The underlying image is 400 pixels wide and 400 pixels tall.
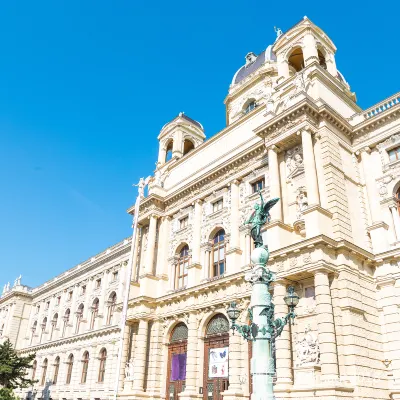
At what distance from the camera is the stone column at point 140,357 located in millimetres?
26127

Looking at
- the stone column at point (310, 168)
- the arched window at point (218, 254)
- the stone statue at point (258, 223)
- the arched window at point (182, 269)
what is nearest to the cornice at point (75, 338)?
the arched window at point (182, 269)

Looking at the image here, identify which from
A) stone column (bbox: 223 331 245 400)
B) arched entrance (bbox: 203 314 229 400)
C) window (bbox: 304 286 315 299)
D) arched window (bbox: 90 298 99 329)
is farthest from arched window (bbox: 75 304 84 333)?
window (bbox: 304 286 315 299)

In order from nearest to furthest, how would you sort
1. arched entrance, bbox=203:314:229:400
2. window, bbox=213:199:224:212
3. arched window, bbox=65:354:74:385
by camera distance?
arched entrance, bbox=203:314:229:400 → window, bbox=213:199:224:212 → arched window, bbox=65:354:74:385

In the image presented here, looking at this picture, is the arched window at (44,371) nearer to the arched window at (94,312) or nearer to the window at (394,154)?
the arched window at (94,312)

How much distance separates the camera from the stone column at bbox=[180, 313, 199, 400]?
23.7 meters

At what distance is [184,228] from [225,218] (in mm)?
4110

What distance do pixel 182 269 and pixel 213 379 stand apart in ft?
25.9

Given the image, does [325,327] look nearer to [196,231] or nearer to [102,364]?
[196,231]

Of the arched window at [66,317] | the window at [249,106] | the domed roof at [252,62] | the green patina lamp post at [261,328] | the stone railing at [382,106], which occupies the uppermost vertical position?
the domed roof at [252,62]

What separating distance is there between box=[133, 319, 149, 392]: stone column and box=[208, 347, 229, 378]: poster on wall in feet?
16.0

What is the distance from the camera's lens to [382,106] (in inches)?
942

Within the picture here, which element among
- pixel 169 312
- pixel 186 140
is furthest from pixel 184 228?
pixel 186 140

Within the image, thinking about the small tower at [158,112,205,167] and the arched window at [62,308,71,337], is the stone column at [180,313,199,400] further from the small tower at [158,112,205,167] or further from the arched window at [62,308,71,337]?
the arched window at [62,308,71,337]

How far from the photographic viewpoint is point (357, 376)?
17.2 meters
